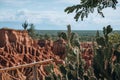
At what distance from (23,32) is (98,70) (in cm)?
4397

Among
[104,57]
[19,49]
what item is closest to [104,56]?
[104,57]

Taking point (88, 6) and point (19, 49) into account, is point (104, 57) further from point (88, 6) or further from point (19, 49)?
point (19, 49)

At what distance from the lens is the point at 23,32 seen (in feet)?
157

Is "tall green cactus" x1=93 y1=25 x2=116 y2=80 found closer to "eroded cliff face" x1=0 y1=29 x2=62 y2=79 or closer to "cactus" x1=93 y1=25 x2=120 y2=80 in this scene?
"cactus" x1=93 y1=25 x2=120 y2=80

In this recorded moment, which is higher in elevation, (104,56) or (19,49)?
(104,56)

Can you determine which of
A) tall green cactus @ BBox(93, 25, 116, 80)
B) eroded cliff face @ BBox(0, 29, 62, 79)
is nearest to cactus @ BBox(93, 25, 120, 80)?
tall green cactus @ BBox(93, 25, 116, 80)

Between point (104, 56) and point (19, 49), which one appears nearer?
point (104, 56)

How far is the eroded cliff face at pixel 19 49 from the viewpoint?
145ft

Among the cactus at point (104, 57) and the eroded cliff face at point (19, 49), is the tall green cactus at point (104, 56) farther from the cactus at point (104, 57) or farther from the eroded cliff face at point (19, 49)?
the eroded cliff face at point (19, 49)

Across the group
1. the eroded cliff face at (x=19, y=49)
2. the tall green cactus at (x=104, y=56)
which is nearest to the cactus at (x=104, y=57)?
the tall green cactus at (x=104, y=56)

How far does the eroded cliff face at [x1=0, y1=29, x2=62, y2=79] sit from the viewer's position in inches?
1735

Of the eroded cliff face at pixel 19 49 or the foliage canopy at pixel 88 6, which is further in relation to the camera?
the eroded cliff face at pixel 19 49

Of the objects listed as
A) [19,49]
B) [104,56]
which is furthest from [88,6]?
[19,49]

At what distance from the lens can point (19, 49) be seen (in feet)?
155
